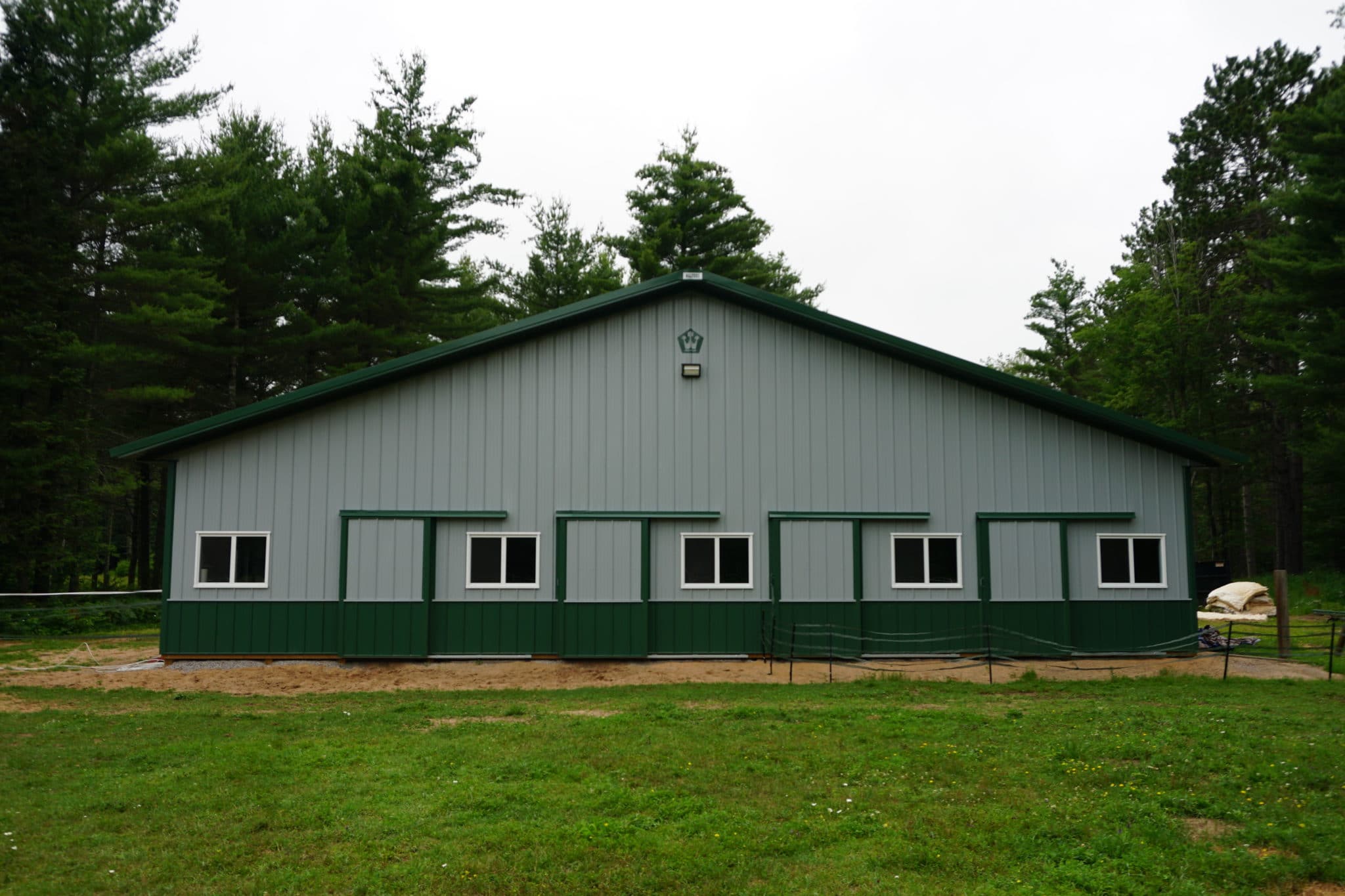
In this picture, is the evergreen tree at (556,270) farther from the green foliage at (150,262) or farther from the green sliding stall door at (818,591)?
the green sliding stall door at (818,591)

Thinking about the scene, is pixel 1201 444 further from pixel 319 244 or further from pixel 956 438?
pixel 319 244

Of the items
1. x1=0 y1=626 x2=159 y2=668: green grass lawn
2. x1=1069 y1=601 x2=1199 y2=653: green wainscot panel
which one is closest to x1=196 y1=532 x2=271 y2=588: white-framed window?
x1=0 y1=626 x2=159 y2=668: green grass lawn

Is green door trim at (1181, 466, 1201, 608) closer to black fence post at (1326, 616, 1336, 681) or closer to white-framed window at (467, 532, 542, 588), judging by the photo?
black fence post at (1326, 616, 1336, 681)

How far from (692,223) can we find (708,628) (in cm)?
2887

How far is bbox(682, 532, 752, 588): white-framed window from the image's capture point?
Result: 16.9m

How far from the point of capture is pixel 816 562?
16922mm

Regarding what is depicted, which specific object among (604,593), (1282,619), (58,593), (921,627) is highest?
(604,593)

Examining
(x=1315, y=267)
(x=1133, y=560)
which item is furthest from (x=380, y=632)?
(x=1315, y=267)

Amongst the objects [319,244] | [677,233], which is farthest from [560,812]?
[677,233]

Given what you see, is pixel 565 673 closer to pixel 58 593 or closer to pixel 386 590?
pixel 386 590

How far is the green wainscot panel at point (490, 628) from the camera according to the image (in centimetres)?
1655

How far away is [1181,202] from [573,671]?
3746cm

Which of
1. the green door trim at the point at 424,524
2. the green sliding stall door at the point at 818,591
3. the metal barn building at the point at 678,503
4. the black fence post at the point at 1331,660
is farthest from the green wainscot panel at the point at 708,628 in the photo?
the black fence post at the point at 1331,660

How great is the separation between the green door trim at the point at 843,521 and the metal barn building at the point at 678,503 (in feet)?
0.14
